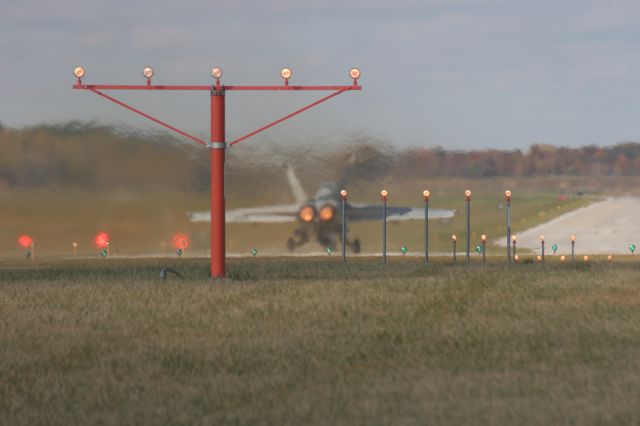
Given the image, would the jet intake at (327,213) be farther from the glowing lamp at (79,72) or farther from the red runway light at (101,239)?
the glowing lamp at (79,72)

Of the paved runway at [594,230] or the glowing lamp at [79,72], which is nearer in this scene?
the glowing lamp at [79,72]

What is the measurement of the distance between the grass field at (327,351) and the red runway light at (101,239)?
19.3 m

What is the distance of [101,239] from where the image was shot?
54344 mm

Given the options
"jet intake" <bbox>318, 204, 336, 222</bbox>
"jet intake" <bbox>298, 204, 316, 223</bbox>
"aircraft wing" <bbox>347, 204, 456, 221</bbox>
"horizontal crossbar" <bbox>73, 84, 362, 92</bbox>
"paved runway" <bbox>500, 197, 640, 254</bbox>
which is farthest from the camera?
"paved runway" <bbox>500, 197, 640, 254</bbox>

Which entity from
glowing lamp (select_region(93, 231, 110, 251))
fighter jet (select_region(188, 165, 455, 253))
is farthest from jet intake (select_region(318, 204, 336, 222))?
glowing lamp (select_region(93, 231, 110, 251))

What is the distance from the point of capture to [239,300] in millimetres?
28484

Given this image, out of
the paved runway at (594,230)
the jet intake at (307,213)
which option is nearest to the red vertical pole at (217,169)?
the jet intake at (307,213)

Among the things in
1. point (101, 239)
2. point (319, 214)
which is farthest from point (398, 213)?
point (101, 239)

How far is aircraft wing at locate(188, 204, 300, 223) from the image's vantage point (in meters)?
53.2

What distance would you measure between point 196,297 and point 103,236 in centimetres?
2494

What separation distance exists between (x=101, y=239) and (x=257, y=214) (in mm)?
5813

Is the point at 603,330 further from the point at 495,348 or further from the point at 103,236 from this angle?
the point at 103,236

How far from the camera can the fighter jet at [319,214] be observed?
53.9 meters

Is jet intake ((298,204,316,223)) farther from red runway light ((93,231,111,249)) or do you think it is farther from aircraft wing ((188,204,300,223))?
red runway light ((93,231,111,249))
